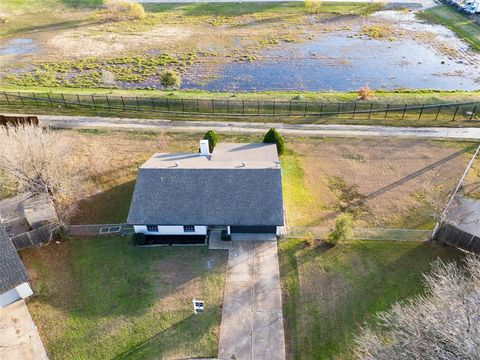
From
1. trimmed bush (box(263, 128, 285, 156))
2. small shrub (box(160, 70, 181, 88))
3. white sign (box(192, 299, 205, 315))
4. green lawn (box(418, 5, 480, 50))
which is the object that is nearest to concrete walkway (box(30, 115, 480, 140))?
trimmed bush (box(263, 128, 285, 156))

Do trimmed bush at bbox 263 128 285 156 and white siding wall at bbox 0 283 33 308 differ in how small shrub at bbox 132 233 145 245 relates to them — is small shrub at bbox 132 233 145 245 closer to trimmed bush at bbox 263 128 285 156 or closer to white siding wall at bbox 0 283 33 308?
white siding wall at bbox 0 283 33 308

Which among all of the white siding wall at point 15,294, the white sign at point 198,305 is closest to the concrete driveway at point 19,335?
the white siding wall at point 15,294

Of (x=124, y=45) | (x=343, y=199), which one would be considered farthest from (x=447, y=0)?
(x=343, y=199)

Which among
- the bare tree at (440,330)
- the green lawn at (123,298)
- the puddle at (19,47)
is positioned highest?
the bare tree at (440,330)

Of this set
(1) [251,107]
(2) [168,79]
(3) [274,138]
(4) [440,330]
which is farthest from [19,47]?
(4) [440,330]

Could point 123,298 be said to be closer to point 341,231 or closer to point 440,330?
point 341,231

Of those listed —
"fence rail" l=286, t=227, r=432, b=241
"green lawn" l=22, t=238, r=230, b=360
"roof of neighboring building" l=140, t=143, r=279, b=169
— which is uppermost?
"roof of neighboring building" l=140, t=143, r=279, b=169

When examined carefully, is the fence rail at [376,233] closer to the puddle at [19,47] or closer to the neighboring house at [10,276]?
the neighboring house at [10,276]
